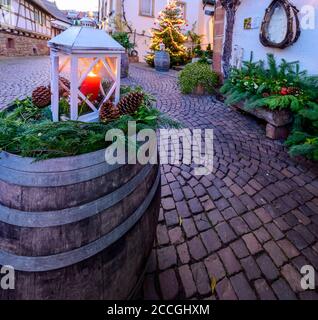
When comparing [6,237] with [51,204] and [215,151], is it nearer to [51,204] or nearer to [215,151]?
[51,204]

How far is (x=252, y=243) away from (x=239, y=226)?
0.23 meters

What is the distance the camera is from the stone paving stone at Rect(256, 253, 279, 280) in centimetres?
206

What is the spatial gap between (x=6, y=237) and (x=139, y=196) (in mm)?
624

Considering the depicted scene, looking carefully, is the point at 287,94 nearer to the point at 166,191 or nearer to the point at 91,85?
the point at 166,191

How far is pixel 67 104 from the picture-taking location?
Answer: 1.70 m

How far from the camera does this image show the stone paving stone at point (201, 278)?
1931 millimetres

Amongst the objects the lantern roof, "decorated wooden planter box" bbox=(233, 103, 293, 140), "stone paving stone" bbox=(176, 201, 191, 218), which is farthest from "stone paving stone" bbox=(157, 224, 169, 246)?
"decorated wooden planter box" bbox=(233, 103, 293, 140)

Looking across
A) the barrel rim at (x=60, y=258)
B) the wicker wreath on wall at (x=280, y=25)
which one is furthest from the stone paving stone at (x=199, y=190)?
the wicker wreath on wall at (x=280, y=25)

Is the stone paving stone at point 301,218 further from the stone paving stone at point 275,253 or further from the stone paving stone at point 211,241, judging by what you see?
the stone paving stone at point 211,241

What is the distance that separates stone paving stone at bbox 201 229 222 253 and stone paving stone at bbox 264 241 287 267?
0.41 metres

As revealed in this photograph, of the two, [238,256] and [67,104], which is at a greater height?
[67,104]

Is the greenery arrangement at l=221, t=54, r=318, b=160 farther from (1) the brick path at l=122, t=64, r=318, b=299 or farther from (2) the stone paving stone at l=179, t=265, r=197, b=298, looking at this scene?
(2) the stone paving stone at l=179, t=265, r=197, b=298

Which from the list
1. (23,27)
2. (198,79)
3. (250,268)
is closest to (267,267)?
(250,268)
